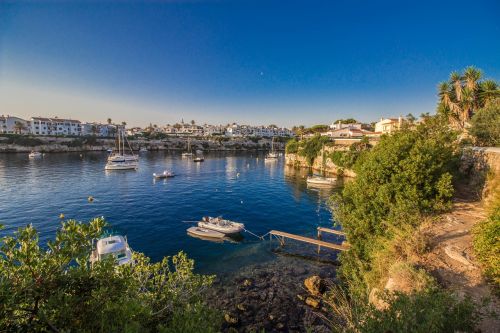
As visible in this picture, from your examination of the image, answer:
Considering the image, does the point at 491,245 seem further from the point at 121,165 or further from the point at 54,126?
the point at 54,126

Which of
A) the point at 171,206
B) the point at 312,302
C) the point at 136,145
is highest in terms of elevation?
the point at 136,145

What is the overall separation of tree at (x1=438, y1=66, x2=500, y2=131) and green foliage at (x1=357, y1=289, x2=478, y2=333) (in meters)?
45.0

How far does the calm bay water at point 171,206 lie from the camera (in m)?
24.6

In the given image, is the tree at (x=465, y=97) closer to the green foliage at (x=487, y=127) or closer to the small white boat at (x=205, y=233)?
the green foliage at (x=487, y=127)

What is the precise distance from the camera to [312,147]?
257 feet

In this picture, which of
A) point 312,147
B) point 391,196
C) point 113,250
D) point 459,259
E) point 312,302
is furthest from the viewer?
point 312,147

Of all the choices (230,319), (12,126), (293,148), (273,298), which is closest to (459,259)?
(273,298)

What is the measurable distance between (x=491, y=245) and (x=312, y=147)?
7094 cm

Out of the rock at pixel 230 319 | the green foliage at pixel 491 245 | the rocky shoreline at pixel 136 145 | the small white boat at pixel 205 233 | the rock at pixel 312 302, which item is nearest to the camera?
the green foliage at pixel 491 245

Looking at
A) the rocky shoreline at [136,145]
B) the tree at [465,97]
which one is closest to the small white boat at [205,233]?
the tree at [465,97]

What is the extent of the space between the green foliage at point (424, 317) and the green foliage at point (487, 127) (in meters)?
26.4

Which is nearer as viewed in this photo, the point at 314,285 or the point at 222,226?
the point at 314,285

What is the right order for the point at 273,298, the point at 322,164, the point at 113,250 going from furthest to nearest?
the point at 322,164 → the point at 113,250 → the point at 273,298

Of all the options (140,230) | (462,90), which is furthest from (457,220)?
(462,90)
